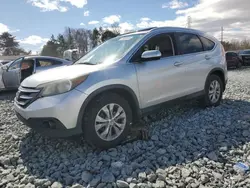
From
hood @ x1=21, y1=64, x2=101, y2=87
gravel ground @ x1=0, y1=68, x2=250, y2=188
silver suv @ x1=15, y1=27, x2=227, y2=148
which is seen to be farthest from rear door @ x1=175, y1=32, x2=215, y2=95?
hood @ x1=21, y1=64, x2=101, y2=87

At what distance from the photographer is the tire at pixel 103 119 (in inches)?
125

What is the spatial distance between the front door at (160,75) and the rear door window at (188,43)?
0.73ft

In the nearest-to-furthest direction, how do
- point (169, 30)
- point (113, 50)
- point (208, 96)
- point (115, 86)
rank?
1. point (115, 86)
2. point (113, 50)
3. point (169, 30)
4. point (208, 96)

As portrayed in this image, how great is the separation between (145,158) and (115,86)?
3.44 ft

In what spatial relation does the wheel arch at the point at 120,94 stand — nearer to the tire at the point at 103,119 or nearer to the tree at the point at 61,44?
the tire at the point at 103,119

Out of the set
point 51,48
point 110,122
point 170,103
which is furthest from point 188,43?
point 51,48

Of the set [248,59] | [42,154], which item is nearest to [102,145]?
[42,154]

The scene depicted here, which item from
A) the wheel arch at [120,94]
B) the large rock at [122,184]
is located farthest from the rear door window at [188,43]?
the large rock at [122,184]

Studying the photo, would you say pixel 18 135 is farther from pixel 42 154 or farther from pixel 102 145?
pixel 102 145

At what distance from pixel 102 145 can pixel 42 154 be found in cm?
85

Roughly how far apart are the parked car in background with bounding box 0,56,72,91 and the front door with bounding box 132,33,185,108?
4926 millimetres

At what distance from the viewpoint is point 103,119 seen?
10.8 ft

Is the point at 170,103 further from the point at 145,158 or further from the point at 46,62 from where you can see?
the point at 46,62

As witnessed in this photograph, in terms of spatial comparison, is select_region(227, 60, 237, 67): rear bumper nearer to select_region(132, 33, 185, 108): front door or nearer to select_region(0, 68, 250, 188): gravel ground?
select_region(0, 68, 250, 188): gravel ground
